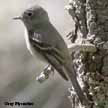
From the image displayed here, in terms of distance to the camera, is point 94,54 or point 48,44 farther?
point 48,44

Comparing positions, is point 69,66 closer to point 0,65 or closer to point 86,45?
point 86,45

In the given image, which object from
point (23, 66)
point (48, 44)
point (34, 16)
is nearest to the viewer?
point (48, 44)

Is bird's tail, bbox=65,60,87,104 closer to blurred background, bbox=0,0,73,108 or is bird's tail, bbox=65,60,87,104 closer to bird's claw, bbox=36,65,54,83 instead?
bird's claw, bbox=36,65,54,83

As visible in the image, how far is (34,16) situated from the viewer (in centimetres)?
524

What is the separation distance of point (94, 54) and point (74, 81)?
0.92 feet

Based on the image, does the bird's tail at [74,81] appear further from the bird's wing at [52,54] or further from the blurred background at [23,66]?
the blurred background at [23,66]

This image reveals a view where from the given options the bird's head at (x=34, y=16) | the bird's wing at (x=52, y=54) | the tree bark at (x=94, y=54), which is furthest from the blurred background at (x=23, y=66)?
the tree bark at (x=94, y=54)

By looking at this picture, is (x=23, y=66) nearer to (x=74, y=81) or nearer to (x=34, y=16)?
(x=34, y=16)

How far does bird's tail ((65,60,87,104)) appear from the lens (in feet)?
15.6

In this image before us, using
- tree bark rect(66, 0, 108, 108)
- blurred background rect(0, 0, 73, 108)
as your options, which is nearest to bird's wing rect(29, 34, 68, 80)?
tree bark rect(66, 0, 108, 108)

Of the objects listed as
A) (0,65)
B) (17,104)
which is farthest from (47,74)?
(0,65)

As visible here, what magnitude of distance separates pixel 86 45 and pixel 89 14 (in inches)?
10.8

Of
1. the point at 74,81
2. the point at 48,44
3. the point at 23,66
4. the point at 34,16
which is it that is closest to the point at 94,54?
the point at 74,81

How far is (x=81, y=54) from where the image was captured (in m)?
4.88
